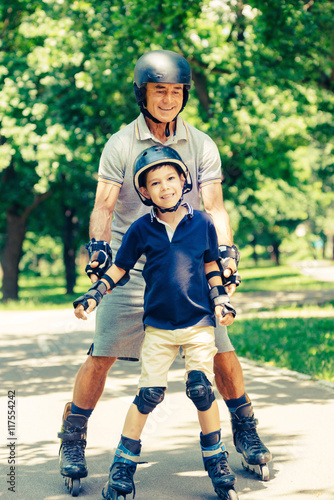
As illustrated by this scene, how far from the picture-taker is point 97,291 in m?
3.33

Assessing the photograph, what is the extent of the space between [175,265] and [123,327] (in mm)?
528

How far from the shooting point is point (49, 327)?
12344mm

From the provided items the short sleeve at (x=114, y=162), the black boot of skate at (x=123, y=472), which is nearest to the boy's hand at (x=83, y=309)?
the black boot of skate at (x=123, y=472)

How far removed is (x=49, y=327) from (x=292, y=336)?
456cm

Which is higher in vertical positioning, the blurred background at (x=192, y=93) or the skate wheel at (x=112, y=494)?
the blurred background at (x=192, y=93)

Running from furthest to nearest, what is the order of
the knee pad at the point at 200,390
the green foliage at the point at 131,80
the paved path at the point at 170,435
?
the green foliage at the point at 131,80 < the paved path at the point at 170,435 < the knee pad at the point at 200,390

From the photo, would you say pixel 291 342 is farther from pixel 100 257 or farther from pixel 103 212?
pixel 100 257

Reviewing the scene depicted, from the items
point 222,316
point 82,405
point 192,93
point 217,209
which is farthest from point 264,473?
point 192,93

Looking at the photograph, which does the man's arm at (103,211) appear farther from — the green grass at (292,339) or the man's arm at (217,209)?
the green grass at (292,339)

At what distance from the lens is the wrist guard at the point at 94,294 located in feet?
10.7

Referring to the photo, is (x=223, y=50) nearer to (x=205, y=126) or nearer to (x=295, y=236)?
(x=205, y=126)

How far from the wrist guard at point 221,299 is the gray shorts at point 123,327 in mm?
286

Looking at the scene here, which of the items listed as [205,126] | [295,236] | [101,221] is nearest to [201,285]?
[101,221]

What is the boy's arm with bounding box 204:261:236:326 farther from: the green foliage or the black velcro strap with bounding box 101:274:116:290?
the green foliage
